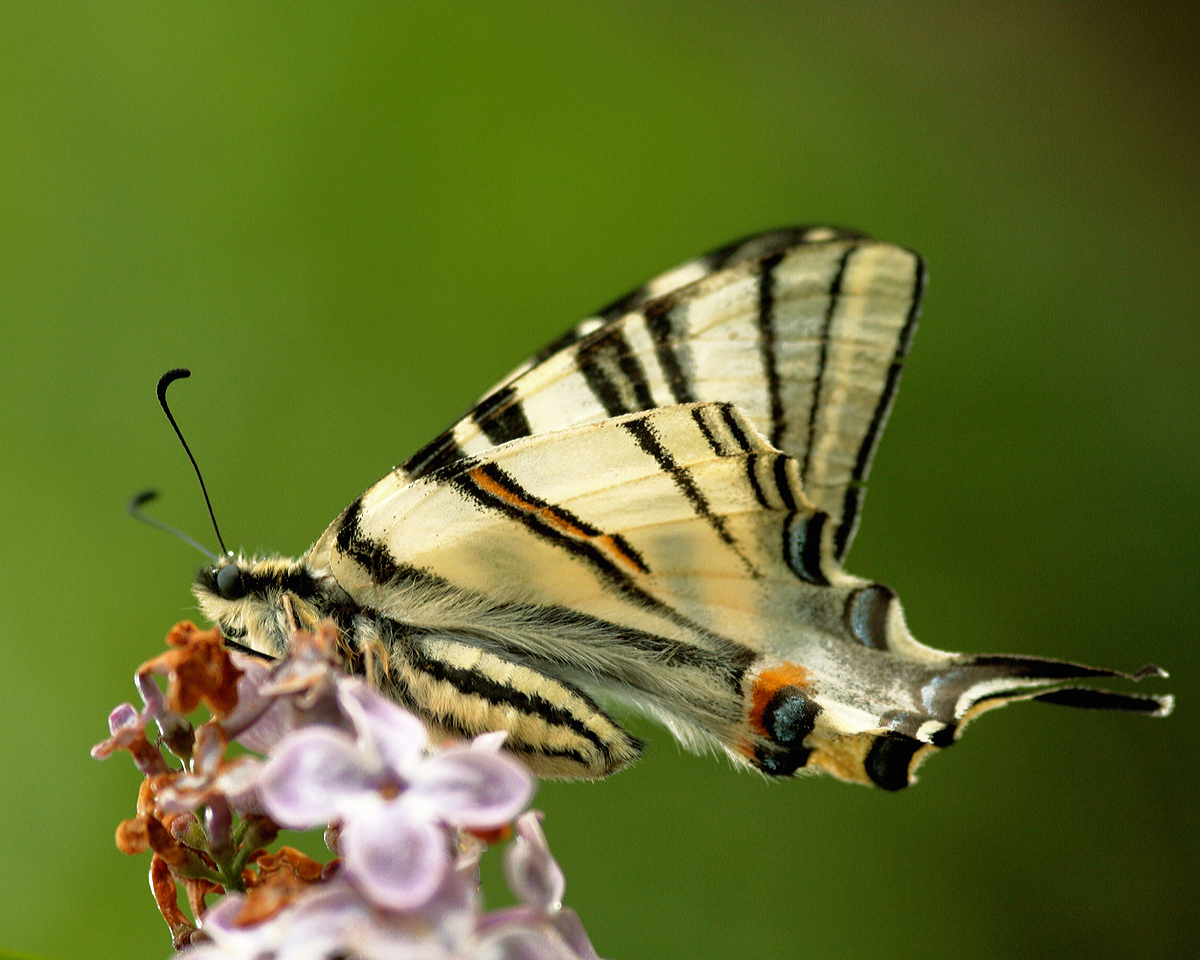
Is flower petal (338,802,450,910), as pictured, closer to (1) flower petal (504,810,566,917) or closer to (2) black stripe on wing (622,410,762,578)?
(1) flower petal (504,810,566,917)

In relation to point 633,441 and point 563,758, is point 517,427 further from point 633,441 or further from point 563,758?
point 563,758

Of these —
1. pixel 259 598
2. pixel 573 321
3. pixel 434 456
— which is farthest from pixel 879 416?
pixel 573 321

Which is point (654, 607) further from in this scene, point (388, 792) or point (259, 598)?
point (388, 792)

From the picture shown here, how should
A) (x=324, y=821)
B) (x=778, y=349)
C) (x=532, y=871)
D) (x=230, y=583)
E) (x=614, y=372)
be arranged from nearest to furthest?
(x=324, y=821)
(x=532, y=871)
(x=230, y=583)
(x=614, y=372)
(x=778, y=349)

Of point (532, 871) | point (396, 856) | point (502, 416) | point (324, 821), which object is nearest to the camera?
point (396, 856)

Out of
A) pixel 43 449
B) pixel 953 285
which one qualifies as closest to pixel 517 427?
pixel 43 449
